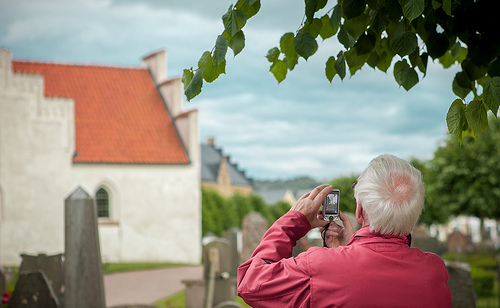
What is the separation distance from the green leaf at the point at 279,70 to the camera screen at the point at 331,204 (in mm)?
1214

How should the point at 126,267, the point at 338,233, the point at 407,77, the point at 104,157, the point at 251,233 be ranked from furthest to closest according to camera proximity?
the point at 104,157 < the point at 126,267 < the point at 251,233 < the point at 407,77 < the point at 338,233

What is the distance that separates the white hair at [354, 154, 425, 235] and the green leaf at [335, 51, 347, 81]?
1092mm

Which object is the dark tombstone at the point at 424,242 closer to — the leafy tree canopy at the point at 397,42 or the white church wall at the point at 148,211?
the leafy tree canopy at the point at 397,42

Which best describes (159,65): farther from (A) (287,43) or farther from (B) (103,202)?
(A) (287,43)

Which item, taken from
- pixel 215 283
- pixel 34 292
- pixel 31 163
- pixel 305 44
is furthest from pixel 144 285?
pixel 305 44

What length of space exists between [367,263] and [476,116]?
1.18 metres

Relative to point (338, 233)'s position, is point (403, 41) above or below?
above

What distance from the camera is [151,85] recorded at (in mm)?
33062

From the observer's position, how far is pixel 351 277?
7.08 feet

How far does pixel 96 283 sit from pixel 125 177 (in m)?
24.8

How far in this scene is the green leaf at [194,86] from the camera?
9.11ft

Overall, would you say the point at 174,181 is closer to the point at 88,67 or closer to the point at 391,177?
the point at 88,67

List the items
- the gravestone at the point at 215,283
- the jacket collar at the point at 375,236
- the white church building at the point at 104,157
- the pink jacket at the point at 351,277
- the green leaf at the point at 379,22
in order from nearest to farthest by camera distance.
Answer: the pink jacket at the point at 351,277, the jacket collar at the point at 375,236, the green leaf at the point at 379,22, the gravestone at the point at 215,283, the white church building at the point at 104,157

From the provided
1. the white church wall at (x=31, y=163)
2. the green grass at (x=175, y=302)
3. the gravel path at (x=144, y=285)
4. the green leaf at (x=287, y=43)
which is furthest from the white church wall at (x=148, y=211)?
the green leaf at (x=287, y=43)
